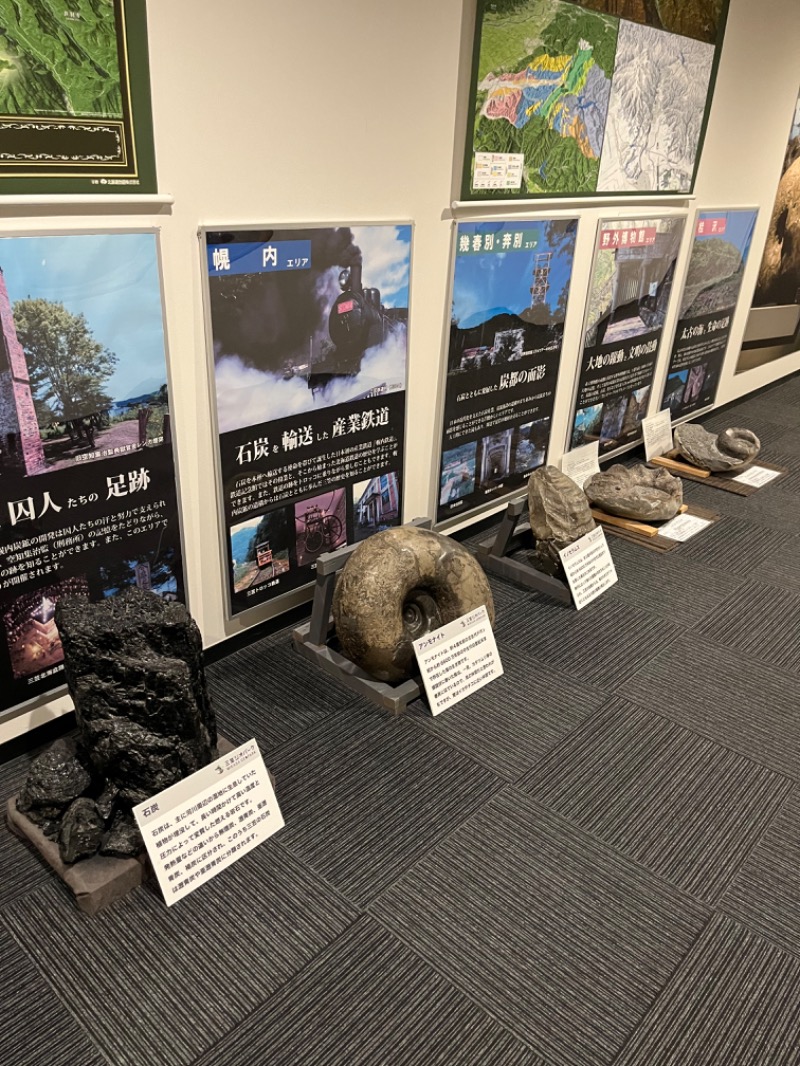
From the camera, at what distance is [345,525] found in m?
2.78

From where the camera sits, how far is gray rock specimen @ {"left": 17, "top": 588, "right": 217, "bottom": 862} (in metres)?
1.76

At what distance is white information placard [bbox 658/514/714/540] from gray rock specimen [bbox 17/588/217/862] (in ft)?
8.07

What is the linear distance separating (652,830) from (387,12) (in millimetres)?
2382

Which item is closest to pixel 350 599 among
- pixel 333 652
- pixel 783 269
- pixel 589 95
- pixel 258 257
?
pixel 333 652

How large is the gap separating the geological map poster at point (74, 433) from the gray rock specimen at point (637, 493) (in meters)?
2.14

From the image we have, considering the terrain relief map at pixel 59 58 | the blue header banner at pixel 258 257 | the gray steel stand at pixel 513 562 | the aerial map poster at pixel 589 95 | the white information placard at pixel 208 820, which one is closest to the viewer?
the terrain relief map at pixel 59 58

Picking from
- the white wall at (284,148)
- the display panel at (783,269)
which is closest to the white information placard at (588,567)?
the white wall at (284,148)

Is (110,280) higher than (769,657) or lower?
higher

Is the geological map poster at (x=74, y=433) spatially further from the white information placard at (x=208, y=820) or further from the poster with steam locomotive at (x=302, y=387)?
the white information placard at (x=208, y=820)

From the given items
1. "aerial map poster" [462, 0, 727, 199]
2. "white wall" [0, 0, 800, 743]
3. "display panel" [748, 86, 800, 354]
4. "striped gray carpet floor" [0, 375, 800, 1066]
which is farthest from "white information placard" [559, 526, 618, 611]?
"display panel" [748, 86, 800, 354]

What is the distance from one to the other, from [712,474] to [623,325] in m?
1.03

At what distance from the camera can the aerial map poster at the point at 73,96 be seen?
1624 millimetres

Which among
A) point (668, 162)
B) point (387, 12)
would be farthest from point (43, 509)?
point (668, 162)

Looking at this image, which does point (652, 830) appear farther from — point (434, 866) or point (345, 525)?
point (345, 525)
